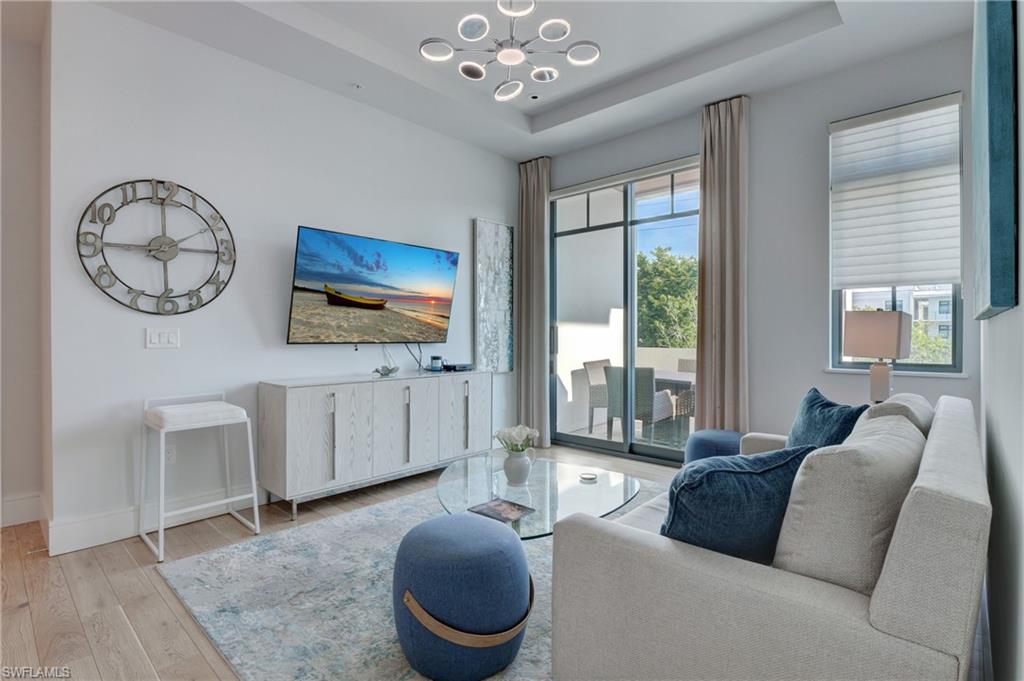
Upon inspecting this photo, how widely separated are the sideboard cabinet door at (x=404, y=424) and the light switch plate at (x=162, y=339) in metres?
1.24

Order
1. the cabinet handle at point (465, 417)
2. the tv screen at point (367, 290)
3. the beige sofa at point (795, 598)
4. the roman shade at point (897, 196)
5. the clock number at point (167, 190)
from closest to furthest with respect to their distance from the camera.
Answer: the beige sofa at point (795, 598)
the clock number at point (167, 190)
the roman shade at point (897, 196)
the tv screen at point (367, 290)
the cabinet handle at point (465, 417)

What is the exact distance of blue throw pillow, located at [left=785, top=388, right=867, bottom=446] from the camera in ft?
5.94

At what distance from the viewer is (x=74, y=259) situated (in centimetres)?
271

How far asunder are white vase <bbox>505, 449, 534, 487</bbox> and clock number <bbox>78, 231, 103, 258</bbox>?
8.27ft

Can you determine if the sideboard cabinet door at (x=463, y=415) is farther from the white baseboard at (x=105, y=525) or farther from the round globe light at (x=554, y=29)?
the round globe light at (x=554, y=29)

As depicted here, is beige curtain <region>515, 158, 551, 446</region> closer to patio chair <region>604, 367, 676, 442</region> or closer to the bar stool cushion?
patio chair <region>604, 367, 676, 442</region>

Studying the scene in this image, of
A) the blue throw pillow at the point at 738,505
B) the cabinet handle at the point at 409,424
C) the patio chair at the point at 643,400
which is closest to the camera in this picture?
the blue throw pillow at the point at 738,505

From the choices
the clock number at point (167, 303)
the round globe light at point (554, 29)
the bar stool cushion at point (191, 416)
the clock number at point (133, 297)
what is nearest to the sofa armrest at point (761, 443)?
the round globe light at point (554, 29)

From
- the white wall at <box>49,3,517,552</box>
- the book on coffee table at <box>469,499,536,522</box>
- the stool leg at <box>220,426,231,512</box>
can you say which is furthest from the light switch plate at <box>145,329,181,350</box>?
the book on coffee table at <box>469,499,536,522</box>

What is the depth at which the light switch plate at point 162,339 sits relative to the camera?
295 cm

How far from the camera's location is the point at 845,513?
1.09 m

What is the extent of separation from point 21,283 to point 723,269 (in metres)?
4.64

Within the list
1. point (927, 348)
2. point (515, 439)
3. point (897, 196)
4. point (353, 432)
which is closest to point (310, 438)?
point (353, 432)

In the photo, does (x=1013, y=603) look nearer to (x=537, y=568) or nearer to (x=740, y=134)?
(x=537, y=568)
